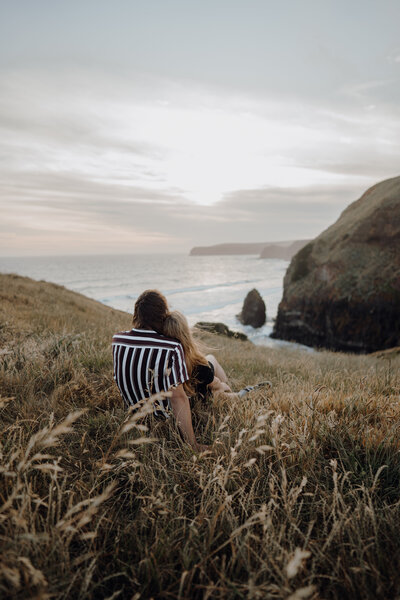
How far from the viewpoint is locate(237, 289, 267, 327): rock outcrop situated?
28.9 m

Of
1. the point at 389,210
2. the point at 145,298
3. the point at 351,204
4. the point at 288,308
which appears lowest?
the point at 288,308

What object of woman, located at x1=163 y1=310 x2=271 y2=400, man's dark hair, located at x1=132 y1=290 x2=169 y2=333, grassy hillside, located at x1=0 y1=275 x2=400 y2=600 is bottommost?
grassy hillside, located at x1=0 y1=275 x2=400 y2=600

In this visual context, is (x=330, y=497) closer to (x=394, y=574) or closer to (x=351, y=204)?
(x=394, y=574)

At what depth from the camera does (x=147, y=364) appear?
9.27ft

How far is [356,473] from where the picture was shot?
2.10m

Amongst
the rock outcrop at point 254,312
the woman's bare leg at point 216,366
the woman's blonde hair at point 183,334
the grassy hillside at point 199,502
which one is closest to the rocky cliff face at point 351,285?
the rock outcrop at point 254,312

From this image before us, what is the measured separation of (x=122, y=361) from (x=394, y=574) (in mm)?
2322

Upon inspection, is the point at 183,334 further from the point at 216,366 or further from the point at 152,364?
the point at 216,366

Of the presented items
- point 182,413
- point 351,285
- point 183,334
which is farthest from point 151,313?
point 351,285

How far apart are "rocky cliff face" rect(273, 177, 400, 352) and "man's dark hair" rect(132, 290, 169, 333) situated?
55.4 feet

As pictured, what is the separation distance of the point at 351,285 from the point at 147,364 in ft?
61.7

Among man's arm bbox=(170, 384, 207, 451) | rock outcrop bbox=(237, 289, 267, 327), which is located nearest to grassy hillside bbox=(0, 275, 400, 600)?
man's arm bbox=(170, 384, 207, 451)

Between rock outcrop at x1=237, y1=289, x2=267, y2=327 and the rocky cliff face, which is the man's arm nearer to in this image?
the rocky cliff face

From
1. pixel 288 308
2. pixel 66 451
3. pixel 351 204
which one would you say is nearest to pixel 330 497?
pixel 66 451
